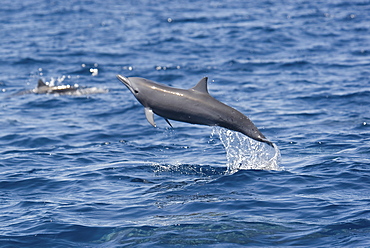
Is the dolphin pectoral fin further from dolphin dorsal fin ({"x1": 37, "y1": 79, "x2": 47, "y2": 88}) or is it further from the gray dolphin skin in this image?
dolphin dorsal fin ({"x1": 37, "y1": 79, "x2": 47, "y2": 88})

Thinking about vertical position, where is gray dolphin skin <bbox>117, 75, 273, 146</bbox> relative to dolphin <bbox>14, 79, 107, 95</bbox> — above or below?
above

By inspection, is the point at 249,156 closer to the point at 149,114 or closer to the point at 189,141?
the point at 189,141

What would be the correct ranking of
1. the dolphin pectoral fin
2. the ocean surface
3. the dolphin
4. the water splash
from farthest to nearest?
the dolphin < the water splash < the dolphin pectoral fin < the ocean surface

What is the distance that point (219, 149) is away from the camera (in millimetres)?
16141

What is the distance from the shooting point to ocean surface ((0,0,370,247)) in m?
10.7

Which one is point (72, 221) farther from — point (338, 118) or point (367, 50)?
point (367, 50)

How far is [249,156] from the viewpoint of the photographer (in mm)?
14617

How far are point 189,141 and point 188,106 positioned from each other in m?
5.46

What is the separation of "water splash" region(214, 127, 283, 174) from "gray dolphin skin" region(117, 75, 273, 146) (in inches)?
76.3

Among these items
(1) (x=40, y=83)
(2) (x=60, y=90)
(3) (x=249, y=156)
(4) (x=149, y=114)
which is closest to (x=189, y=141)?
(3) (x=249, y=156)

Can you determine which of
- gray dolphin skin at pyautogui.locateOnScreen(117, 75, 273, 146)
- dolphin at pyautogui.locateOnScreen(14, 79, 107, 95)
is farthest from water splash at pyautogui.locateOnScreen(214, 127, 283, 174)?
dolphin at pyautogui.locateOnScreen(14, 79, 107, 95)

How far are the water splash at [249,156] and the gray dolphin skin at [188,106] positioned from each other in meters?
1.94

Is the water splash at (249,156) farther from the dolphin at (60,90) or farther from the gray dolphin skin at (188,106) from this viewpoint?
the dolphin at (60,90)

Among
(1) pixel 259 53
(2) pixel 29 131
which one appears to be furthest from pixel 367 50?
(2) pixel 29 131
